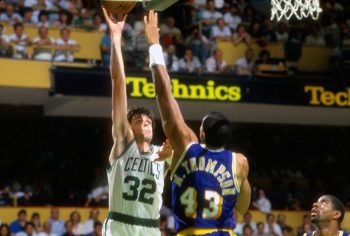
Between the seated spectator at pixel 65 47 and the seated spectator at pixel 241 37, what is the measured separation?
3445mm

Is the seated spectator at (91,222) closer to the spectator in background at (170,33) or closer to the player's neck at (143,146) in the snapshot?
the spectator in background at (170,33)

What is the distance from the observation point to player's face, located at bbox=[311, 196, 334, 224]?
8.48 meters

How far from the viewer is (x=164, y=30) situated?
18.5 m

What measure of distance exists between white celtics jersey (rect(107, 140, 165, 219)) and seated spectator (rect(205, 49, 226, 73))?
10.7 m

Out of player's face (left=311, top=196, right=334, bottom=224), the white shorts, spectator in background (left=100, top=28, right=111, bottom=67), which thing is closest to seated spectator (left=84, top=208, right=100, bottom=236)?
spectator in background (left=100, top=28, right=111, bottom=67)

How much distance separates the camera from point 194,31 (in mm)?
18344

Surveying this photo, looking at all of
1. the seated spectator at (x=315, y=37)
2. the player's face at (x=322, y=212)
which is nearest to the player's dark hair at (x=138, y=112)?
the player's face at (x=322, y=212)

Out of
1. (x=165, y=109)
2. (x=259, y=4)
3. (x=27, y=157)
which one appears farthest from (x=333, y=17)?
(x=165, y=109)

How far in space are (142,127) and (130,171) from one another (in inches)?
14.7

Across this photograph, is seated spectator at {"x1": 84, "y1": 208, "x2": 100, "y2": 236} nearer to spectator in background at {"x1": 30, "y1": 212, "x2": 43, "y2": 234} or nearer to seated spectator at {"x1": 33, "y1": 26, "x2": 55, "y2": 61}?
spectator in background at {"x1": 30, "y1": 212, "x2": 43, "y2": 234}

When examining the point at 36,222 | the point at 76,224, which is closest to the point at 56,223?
the point at 76,224

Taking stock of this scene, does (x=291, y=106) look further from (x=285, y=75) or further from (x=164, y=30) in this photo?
(x=164, y=30)

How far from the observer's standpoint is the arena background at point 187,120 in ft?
55.1

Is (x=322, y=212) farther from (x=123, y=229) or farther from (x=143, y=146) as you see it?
(x=123, y=229)
